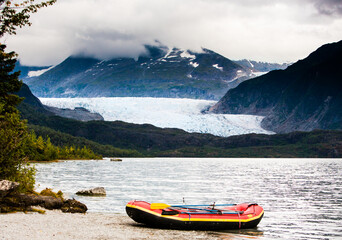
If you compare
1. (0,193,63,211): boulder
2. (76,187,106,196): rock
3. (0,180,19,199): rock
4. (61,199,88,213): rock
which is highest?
(0,180,19,199): rock

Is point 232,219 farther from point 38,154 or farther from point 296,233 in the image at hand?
point 38,154

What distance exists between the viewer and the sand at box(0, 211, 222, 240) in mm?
24281

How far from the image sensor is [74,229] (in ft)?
88.6

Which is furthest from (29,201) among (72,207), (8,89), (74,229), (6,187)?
(8,89)

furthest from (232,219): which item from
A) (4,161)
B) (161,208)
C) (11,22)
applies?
(11,22)

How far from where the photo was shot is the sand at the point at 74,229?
2428cm

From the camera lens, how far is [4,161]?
35.3 meters

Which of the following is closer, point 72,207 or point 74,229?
point 74,229

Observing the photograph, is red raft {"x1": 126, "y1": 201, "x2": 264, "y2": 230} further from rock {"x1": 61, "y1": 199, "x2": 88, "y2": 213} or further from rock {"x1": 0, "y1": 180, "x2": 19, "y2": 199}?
rock {"x1": 0, "y1": 180, "x2": 19, "y2": 199}

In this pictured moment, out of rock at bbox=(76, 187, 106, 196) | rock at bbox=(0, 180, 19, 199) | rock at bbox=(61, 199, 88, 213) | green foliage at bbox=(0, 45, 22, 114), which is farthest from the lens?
green foliage at bbox=(0, 45, 22, 114)

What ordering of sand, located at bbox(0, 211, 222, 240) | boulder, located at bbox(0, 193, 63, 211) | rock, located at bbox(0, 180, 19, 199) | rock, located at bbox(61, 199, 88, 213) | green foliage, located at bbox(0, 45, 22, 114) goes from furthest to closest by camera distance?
green foliage, located at bbox(0, 45, 22, 114), rock, located at bbox(61, 199, 88, 213), boulder, located at bbox(0, 193, 63, 211), rock, located at bbox(0, 180, 19, 199), sand, located at bbox(0, 211, 222, 240)

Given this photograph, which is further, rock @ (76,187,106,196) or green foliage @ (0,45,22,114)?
green foliage @ (0,45,22,114)

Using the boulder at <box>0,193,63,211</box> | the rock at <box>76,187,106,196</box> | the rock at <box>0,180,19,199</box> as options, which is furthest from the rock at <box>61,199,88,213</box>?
the rock at <box>76,187,106,196</box>

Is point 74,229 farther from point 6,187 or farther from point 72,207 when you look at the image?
point 72,207
